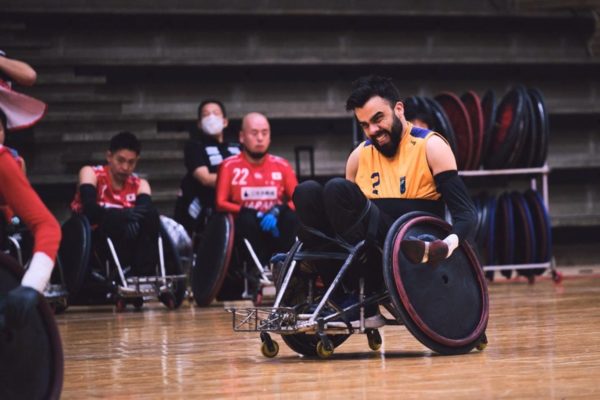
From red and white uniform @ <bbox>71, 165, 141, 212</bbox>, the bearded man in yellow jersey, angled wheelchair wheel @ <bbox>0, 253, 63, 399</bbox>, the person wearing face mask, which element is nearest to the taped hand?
the bearded man in yellow jersey

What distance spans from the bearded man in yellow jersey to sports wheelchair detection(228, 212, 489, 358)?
0.20 ft

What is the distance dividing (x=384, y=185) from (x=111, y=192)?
337 centimetres

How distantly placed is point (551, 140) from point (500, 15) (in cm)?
112

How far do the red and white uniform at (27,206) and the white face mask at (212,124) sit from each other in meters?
5.03

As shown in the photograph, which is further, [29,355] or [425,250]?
[425,250]

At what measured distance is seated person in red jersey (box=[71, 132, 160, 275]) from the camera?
22.2 feet

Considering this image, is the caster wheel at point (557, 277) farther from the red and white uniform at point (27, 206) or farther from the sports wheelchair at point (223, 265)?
the red and white uniform at point (27, 206)

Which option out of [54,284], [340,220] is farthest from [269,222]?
[340,220]

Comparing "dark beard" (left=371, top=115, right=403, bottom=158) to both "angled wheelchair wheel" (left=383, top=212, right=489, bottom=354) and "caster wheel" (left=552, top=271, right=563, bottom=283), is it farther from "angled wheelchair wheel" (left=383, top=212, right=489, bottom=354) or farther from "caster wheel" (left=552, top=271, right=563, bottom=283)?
"caster wheel" (left=552, top=271, right=563, bottom=283)

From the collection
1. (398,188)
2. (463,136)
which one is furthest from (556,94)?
(398,188)

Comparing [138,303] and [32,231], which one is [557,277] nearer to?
[138,303]

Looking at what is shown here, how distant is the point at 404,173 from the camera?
3.93 metres

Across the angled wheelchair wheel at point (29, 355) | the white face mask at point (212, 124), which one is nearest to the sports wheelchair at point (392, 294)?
the angled wheelchair wheel at point (29, 355)

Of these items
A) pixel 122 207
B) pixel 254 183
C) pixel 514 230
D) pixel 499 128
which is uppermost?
pixel 499 128
